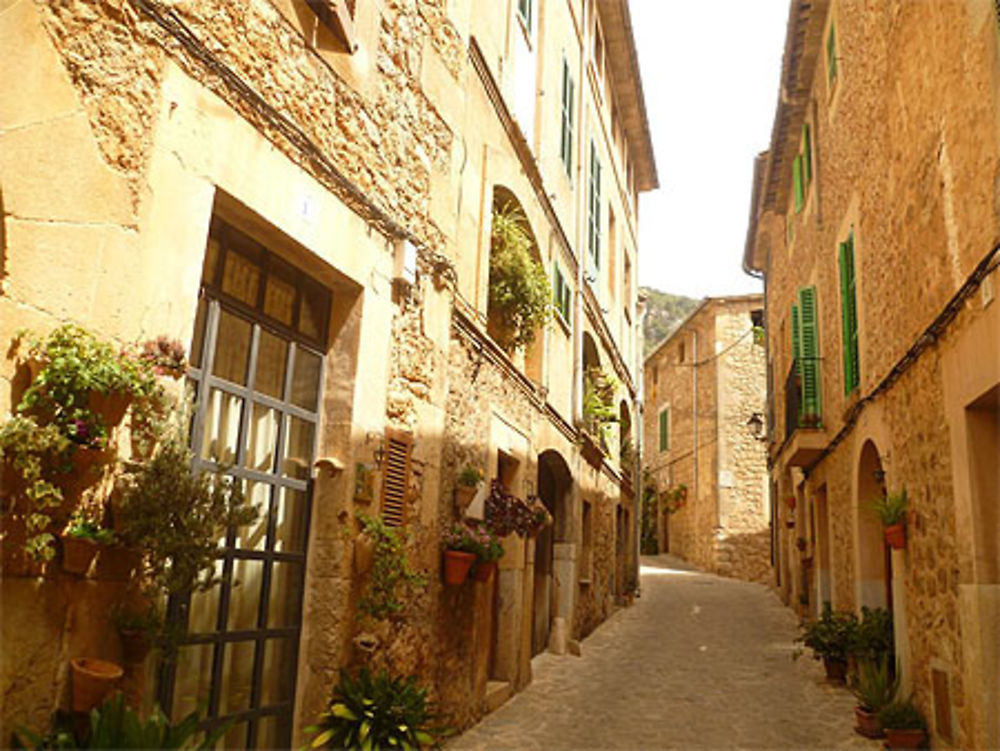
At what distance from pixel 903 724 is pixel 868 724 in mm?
417

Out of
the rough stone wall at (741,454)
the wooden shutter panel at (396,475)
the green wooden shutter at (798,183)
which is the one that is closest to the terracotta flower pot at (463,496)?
the wooden shutter panel at (396,475)

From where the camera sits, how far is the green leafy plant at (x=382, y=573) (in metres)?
4.96

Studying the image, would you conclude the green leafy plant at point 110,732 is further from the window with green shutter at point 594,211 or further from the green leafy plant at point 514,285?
the window with green shutter at point 594,211

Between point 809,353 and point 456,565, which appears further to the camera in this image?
point 809,353

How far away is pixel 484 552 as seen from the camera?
635 centimetres

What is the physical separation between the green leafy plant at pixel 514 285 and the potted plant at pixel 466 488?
7.52 ft

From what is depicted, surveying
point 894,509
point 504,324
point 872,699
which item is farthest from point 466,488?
point 872,699

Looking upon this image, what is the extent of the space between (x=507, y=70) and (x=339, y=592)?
18.1 feet

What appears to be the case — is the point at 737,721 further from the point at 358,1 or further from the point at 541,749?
the point at 358,1

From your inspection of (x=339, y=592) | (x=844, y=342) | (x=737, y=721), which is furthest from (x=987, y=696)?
(x=844, y=342)

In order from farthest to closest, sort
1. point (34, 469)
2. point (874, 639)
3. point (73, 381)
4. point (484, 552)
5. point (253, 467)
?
point (874, 639) < point (484, 552) < point (253, 467) < point (73, 381) < point (34, 469)

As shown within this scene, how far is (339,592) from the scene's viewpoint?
475cm

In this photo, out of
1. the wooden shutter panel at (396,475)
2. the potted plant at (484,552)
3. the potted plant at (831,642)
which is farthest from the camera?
the potted plant at (831,642)

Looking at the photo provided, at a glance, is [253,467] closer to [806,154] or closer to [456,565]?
[456,565]
